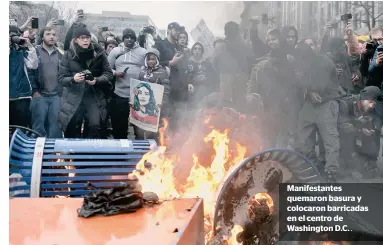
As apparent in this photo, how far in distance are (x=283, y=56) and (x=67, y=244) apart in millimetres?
2255

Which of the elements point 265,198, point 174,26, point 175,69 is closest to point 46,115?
point 175,69

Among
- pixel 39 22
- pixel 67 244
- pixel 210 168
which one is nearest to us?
pixel 67 244

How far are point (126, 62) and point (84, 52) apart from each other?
302 millimetres

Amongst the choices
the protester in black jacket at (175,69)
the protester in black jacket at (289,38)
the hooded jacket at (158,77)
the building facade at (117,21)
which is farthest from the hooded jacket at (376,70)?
the building facade at (117,21)

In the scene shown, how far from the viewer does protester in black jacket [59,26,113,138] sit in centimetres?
358

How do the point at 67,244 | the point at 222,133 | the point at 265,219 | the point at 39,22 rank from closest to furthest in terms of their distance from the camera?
the point at 67,244 < the point at 265,219 < the point at 222,133 < the point at 39,22

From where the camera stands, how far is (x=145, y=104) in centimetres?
366

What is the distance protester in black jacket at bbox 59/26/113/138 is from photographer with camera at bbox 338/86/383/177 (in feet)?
5.38

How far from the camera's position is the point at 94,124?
3623mm

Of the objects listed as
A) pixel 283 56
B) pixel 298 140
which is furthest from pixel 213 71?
pixel 298 140

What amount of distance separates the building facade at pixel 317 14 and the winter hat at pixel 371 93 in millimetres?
387

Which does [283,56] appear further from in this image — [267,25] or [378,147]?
[378,147]

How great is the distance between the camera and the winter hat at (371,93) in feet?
11.9

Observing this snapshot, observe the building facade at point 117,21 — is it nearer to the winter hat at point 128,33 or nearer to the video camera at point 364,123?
the winter hat at point 128,33
